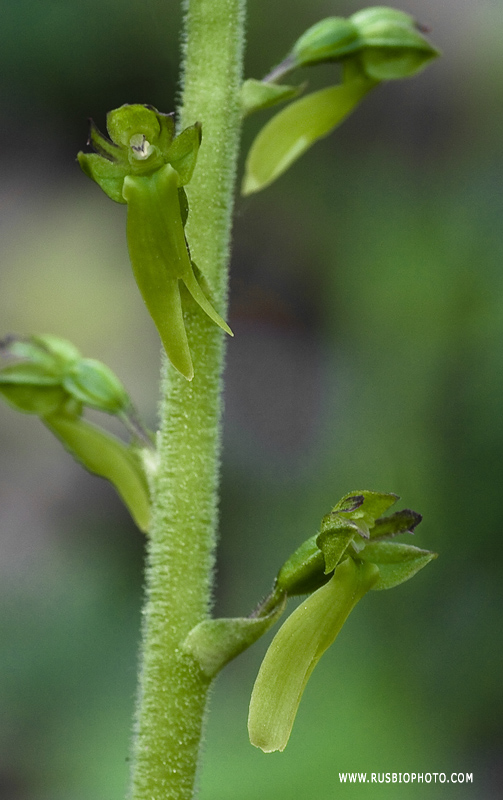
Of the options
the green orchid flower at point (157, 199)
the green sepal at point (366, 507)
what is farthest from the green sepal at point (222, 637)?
the green orchid flower at point (157, 199)

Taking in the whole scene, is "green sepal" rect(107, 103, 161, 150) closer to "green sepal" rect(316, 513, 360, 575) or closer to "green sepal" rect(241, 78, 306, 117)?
"green sepal" rect(241, 78, 306, 117)

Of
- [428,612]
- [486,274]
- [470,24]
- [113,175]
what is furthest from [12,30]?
[113,175]

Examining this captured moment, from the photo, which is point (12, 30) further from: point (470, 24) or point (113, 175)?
point (113, 175)

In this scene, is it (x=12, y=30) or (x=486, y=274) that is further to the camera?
(x=12, y=30)

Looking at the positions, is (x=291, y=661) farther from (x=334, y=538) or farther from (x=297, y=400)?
(x=297, y=400)

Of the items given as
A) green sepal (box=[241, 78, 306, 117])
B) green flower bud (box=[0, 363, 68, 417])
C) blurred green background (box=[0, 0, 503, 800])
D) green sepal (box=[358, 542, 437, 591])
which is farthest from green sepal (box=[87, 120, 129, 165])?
blurred green background (box=[0, 0, 503, 800])

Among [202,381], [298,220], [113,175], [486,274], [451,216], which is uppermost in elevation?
[298,220]

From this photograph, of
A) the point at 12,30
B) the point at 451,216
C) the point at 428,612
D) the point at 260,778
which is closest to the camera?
the point at 260,778
